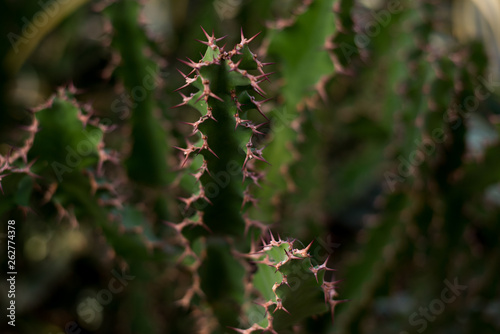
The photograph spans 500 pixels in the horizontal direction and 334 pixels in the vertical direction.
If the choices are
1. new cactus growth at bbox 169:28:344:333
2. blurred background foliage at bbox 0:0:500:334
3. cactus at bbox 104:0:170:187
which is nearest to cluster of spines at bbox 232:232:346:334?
new cactus growth at bbox 169:28:344:333

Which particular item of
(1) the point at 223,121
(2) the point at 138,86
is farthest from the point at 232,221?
(2) the point at 138,86

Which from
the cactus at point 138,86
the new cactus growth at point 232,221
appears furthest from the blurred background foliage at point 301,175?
the new cactus growth at point 232,221

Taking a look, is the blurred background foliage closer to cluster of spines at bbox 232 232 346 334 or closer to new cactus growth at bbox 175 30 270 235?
new cactus growth at bbox 175 30 270 235

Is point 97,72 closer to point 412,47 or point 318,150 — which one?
point 318,150

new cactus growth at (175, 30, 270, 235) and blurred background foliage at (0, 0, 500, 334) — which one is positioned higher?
new cactus growth at (175, 30, 270, 235)

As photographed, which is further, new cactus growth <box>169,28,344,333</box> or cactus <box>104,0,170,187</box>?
cactus <box>104,0,170,187</box>

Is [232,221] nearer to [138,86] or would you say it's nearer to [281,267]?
[281,267]

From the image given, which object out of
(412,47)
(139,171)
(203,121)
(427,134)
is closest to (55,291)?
(139,171)

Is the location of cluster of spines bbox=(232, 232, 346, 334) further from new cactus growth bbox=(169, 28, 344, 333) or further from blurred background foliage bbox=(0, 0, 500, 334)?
blurred background foliage bbox=(0, 0, 500, 334)

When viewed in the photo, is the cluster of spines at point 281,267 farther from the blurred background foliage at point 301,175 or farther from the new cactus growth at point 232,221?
the blurred background foliage at point 301,175
